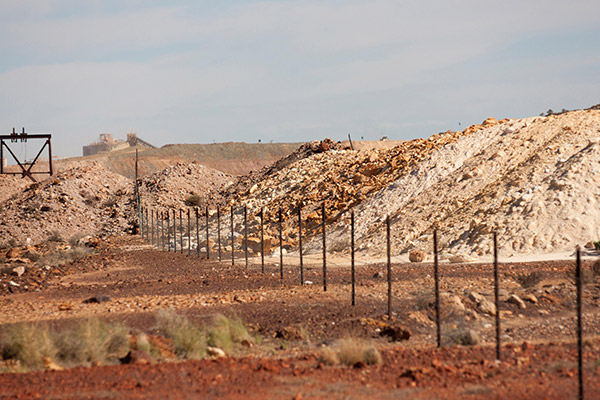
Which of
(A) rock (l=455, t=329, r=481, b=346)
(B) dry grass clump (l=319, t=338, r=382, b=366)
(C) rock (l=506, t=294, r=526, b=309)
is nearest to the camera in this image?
(B) dry grass clump (l=319, t=338, r=382, b=366)

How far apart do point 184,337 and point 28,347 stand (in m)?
2.37

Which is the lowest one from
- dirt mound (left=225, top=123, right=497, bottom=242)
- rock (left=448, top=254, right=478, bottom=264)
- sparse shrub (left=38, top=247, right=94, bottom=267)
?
sparse shrub (left=38, top=247, right=94, bottom=267)

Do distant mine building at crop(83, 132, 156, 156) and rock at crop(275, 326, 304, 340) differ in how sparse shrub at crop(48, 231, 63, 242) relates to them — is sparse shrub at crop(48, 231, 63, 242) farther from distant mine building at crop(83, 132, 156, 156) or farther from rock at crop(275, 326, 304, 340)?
distant mine building at crop(83, 132, 156, 156)

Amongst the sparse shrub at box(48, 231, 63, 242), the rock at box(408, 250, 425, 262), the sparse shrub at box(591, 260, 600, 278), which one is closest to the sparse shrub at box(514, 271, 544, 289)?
the sparse shrub at box(591, 260, 600, 278)

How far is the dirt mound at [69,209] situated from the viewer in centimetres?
5909

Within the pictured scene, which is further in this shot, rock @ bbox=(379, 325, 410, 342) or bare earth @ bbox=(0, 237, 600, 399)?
rock @ bbox=(379, 325, 410, 342)

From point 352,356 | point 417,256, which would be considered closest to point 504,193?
point 417,256

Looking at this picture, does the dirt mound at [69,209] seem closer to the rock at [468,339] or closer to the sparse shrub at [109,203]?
the sparse shrub at [109,203]

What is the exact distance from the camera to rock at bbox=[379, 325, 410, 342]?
12.5m

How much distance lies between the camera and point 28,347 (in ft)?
36.2

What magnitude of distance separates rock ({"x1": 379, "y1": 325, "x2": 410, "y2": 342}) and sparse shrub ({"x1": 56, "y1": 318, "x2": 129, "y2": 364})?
175 inches

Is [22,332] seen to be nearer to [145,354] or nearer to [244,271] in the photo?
[145,354]

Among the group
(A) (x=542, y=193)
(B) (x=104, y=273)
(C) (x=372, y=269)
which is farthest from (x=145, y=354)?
(A) (x=542, y=193)

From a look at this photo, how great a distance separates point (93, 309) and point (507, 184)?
20.0 metres
